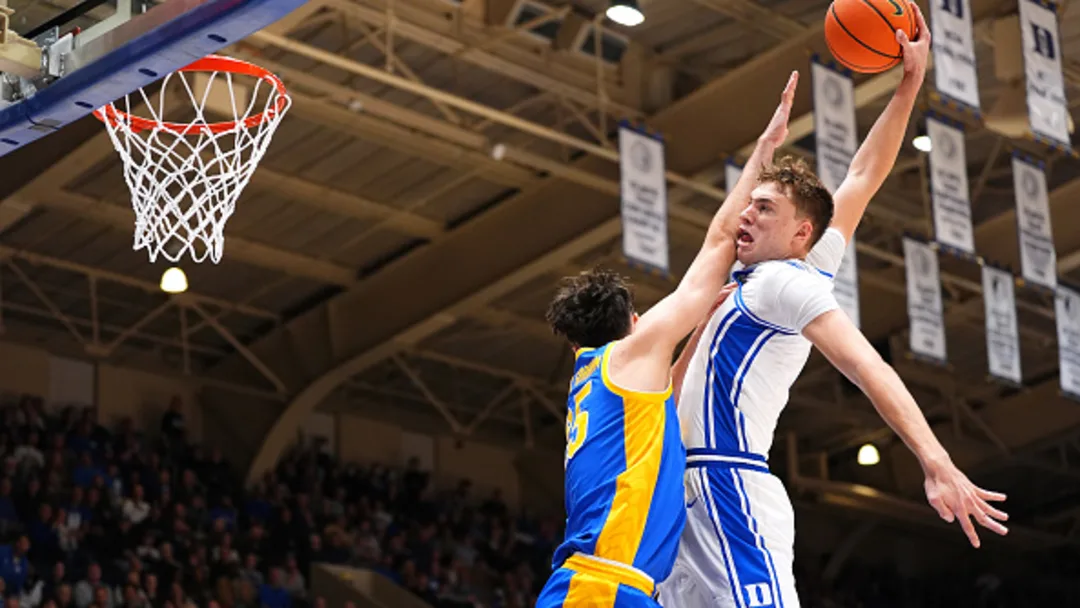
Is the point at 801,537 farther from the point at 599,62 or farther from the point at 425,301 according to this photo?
the point at 599,62

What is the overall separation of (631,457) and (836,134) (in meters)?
11.1

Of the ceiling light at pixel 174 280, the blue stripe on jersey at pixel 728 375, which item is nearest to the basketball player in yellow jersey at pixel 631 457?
the blue stripe on jersey at pixel 728 375

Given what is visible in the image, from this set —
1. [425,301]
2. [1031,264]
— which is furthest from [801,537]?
[1031,264]

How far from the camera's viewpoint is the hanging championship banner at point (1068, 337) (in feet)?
62.6

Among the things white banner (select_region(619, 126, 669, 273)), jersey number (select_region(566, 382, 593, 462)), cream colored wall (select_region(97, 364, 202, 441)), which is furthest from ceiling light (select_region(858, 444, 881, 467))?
jersey number (select_region(566, 382, 593, 462))

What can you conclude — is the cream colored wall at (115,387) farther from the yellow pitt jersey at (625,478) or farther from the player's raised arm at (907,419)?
the player's raised arm at (907,419)

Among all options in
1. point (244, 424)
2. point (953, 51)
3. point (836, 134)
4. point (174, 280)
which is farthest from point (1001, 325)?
point (244, 424)

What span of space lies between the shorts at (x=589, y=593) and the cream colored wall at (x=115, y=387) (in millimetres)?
19934

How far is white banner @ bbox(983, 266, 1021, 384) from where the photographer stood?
60.5ft

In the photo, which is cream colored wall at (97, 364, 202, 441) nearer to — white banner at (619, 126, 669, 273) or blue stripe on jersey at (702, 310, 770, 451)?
white banner at (619, 126, 669, 273)

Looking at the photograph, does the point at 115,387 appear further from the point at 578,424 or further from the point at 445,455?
the point at 578,424

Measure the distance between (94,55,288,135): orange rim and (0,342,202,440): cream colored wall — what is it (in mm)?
14310

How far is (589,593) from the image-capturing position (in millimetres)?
4895

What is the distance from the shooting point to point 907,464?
3138 cm
